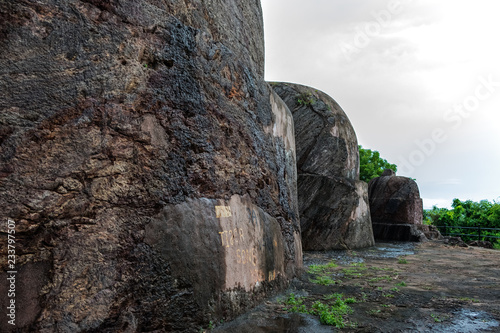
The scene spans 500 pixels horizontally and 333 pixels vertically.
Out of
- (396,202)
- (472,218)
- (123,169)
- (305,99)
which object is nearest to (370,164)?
(472,218)

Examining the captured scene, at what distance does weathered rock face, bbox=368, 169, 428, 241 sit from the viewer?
11438 millimetres

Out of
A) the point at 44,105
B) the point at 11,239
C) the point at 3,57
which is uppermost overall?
the point at 3,57

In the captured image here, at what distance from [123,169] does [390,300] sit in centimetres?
263

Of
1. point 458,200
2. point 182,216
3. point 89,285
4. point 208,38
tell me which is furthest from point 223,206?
point 458,200

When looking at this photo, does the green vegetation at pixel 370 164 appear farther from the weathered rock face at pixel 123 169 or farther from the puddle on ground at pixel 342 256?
the weathered rock face at pixel 123 169

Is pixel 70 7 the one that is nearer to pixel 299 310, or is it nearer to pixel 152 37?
pixel 152 37

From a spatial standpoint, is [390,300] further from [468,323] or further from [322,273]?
[322,273]

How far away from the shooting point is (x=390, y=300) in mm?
3596

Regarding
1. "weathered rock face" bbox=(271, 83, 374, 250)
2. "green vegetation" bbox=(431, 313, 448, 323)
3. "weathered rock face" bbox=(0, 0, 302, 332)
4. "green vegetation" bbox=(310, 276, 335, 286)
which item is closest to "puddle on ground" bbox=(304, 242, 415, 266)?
"weathered rock face" bbox=(271, 83, 374, 250)

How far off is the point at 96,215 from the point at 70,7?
51.4 inches

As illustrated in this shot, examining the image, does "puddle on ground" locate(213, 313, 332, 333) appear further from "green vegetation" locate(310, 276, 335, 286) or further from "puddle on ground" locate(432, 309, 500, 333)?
"green vegetation" locate(310, 276, 335, 286)

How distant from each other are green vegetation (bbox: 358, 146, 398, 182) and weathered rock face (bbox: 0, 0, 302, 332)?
17.9 metres

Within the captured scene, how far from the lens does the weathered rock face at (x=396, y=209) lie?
1144 centimetres

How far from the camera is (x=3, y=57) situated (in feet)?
7.16
